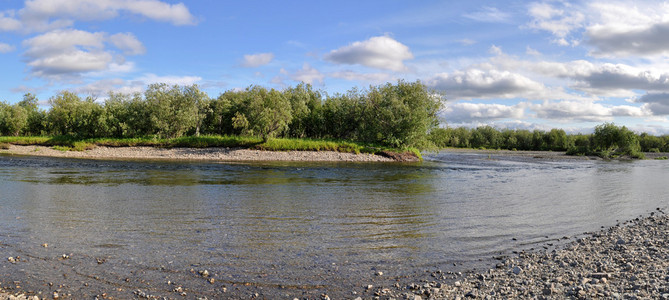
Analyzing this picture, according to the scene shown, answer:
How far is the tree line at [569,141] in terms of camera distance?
112 meters

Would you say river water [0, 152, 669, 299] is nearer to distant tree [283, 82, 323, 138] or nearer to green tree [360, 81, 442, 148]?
green tree [360, 81, 442, 148]

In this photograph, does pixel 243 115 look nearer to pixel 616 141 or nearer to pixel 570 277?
pixel 570 277

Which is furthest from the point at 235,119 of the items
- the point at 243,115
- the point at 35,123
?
the point at 35,123

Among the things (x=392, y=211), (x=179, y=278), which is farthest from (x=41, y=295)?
(x=392, y=211)

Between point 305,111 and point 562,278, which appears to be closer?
point 562,278

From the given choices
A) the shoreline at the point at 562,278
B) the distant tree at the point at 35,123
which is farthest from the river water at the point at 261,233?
the distant tree at the point at 35,123

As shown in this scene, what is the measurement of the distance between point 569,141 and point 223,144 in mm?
162093

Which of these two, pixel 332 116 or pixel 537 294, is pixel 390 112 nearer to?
pixel 332 116

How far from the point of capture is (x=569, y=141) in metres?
173

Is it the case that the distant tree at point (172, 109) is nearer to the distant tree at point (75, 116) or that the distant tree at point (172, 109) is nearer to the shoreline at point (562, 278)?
the distant tree at point (75, 116)

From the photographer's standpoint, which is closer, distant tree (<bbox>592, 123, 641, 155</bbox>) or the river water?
the river water

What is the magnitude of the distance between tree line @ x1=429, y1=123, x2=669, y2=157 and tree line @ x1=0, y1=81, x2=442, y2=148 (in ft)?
146

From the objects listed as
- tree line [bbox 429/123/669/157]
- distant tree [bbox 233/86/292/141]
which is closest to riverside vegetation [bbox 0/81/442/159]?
distant tree [bbox 233/86/292/141]

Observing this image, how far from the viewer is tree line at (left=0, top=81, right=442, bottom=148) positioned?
7800cm
